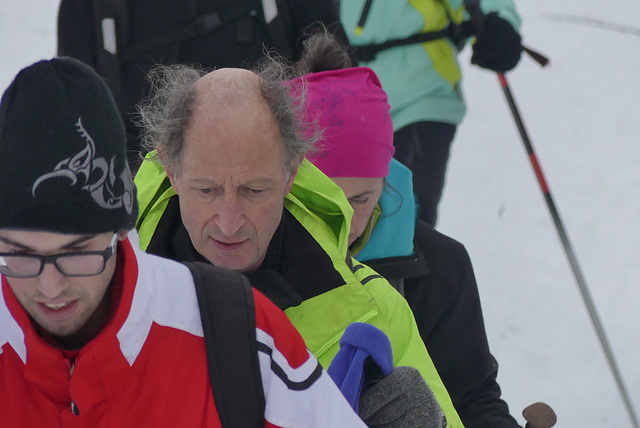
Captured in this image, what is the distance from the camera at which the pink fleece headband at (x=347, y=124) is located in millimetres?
2725

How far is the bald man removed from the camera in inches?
86.0

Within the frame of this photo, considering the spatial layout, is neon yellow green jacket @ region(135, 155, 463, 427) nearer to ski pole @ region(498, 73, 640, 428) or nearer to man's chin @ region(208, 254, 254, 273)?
man's chin @ region(208, 254, 254, 273)

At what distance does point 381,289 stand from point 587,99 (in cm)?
611

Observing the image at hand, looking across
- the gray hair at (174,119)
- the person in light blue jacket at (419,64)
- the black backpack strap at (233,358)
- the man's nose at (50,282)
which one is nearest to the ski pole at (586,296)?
the person in light blue jacket at (419,64)

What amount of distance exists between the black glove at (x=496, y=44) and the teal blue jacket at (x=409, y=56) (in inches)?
6.5

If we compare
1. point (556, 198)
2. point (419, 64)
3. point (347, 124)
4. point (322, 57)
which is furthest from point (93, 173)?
point (556, 198)

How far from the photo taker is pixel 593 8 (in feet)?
30.9

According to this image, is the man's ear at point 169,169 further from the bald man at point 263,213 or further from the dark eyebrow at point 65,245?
the dark eyebrow at point 65,245

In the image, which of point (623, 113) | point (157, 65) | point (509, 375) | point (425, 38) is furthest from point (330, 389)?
point (623, 113)

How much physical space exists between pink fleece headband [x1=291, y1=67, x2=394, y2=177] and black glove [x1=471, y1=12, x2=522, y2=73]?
4.49 feet

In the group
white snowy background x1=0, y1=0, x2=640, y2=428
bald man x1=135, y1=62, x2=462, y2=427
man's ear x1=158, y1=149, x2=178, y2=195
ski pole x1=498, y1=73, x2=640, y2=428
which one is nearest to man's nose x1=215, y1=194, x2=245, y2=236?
bald man x1=135, y1=62, x2=462, y2=427

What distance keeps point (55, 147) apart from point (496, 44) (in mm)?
2844

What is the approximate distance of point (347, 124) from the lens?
276 centimetres

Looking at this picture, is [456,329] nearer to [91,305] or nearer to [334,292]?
[334,292]
